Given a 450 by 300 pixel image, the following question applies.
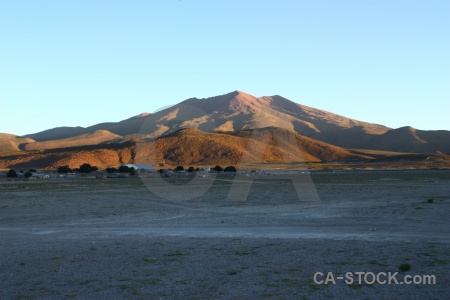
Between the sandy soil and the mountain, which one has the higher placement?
the mountain

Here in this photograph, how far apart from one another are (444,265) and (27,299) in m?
9.01

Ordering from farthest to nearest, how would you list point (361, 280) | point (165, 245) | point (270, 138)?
point (270, 138)
point (165, 245)
point (361, 280)

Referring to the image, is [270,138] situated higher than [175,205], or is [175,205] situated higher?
[270,138]

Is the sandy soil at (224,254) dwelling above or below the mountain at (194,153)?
below

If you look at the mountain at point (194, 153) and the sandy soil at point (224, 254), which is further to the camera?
the mountain at point (194, 153)

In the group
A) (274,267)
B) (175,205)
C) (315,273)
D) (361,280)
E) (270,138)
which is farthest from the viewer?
(270,138)

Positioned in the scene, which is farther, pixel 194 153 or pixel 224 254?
pixel 194 153

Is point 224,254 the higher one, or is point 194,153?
point 194,153

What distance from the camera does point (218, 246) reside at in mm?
15930

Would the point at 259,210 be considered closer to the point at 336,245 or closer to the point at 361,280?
the point at 336,245

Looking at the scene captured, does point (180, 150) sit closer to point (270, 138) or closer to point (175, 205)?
point (270, 138)

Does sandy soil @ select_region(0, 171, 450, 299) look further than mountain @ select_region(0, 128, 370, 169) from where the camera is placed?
No

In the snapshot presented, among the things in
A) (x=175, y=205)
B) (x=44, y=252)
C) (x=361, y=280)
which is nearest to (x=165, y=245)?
(x=44, y=252)

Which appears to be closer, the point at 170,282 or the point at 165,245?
the point at 170,282
